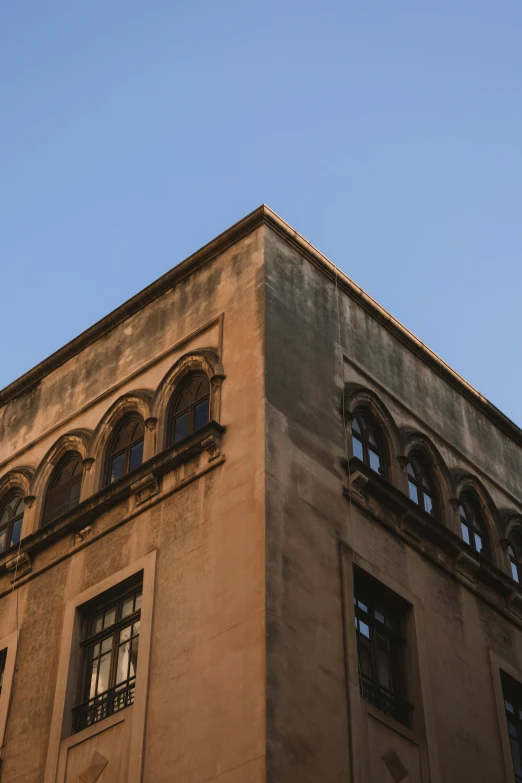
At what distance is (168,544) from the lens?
2205cm

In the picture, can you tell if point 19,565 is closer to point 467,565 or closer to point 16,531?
point 16,531

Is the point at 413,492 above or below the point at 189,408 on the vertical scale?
below

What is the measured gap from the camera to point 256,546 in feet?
66.7

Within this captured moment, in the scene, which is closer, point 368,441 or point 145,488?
point 145,488

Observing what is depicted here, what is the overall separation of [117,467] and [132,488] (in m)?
1.87

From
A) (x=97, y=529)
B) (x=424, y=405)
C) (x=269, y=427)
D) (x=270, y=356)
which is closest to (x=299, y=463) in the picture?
(x=269, y=427)

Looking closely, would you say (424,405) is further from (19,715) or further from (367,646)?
(19,715)

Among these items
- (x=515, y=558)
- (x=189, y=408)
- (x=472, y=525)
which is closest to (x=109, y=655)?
(x=189, y=408)

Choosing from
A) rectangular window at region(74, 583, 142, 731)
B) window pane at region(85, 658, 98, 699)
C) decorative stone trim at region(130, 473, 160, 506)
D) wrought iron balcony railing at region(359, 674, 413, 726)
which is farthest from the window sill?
wrought iron balcony railing at region(359, 674, 413, 726)

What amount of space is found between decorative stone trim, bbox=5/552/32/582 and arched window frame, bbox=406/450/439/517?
7197 millimetres

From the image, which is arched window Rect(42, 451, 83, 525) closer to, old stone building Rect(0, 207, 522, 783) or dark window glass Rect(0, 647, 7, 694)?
old stone building Rect(0, 207, 522, 783)

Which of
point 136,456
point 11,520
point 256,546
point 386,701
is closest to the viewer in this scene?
point 256,546

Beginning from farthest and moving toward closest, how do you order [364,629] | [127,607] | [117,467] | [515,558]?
[515,558]
[117,467]
[127,607]
[364,629]

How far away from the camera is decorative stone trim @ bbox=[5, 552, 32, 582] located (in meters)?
24.8
